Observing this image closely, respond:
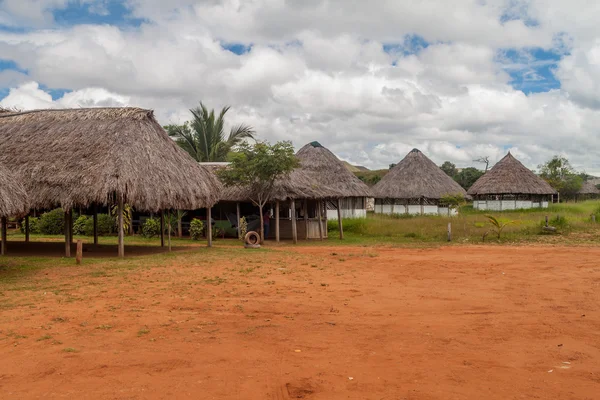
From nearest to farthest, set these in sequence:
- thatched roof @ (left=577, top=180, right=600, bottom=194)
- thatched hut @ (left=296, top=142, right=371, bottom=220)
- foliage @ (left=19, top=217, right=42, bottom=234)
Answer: foliage @ (left=19, top=217, right=42, bottom=234)
thatched hut @ (left=296, top=142, right=371, bottom=220)
thatched roof @ (left=577, top=180, right=600, bottom=194)

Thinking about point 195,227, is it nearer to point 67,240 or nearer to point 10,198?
point 67,240

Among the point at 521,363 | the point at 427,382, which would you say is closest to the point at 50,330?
the point at 427,382

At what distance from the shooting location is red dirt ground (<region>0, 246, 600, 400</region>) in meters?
4.64

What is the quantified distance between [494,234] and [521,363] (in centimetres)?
1596

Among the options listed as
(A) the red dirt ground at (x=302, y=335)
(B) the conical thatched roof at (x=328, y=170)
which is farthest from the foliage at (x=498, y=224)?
(B) the conical thatched roof at (x=328, y=170)

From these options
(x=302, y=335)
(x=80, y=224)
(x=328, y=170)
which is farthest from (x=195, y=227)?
(x=302, y=335)

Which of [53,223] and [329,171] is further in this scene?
[329,171]

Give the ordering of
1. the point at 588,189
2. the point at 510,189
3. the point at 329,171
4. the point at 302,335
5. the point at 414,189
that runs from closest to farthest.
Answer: the point at 302,335, the point at 329,171, the point at 414,189, the point at 510,189, the point at 588,189

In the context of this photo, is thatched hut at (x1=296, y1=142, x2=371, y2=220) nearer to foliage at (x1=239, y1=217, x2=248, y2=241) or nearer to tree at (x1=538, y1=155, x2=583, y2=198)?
foliage at (x1=239, y1=217, x2=248, y2=241)

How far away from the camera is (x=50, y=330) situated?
21.1ft

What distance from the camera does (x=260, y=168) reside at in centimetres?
1931

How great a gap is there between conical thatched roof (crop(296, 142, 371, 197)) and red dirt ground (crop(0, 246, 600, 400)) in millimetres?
17777

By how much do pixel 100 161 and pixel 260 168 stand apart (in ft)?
20.7

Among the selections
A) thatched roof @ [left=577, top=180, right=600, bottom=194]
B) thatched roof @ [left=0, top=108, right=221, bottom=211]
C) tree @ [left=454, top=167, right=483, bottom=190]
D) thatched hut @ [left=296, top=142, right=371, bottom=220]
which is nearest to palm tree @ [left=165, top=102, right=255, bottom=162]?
thatched hut @ [left=296, top=142, right=371, bottom=220]
